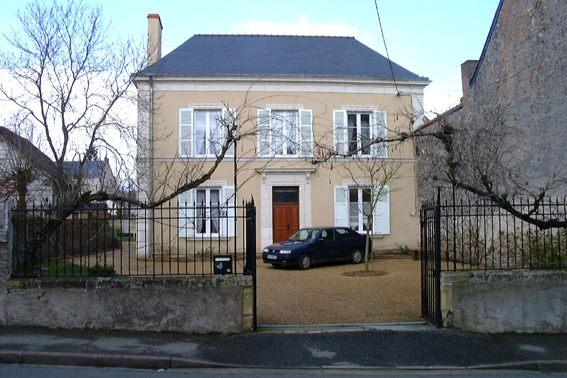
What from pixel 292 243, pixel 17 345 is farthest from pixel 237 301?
pixel 292 243

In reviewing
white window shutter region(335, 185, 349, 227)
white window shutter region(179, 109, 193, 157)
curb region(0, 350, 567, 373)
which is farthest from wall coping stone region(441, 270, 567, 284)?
white window shutter region(179, 109, 193, 157)

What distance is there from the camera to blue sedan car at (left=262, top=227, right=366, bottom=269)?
14797mm

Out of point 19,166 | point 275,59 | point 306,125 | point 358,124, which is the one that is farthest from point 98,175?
point 358,124

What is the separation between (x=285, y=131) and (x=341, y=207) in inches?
142

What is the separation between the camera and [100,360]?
6.17 metres

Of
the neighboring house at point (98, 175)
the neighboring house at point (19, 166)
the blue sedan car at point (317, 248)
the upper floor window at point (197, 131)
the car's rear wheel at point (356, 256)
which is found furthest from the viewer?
the upper floor window at point (197, 131)

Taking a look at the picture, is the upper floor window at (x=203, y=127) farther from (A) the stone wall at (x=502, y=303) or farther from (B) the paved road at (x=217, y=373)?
(B) the paved road at (x=217, y=373)

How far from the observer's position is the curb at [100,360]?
6145 millimetres

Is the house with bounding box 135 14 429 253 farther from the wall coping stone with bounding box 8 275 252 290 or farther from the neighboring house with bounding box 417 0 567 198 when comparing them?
the wall coping stone with bounding box 8 275 252 290

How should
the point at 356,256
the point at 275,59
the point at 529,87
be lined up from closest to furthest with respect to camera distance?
the point at 529,87
the point at 356,256
the point at 275,59

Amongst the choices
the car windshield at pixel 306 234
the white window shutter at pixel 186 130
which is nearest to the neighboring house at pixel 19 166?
the white window shutter at pixel 186 130

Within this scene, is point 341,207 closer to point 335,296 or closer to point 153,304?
point 335,296

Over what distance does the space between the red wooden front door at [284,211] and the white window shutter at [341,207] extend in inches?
60.1

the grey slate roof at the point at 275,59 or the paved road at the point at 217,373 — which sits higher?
the grey slate roof at the point at 275,59
